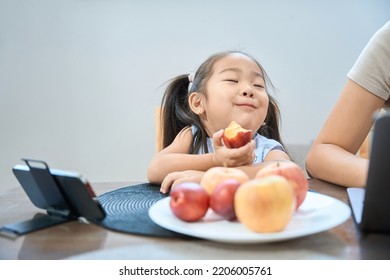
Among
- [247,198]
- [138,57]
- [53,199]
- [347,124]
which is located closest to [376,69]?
[347,124]

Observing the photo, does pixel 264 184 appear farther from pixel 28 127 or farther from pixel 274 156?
pixel 28 127

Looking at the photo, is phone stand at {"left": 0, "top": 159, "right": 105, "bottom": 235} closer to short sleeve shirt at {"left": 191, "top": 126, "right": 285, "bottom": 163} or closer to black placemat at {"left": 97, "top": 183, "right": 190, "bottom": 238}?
black placemat at {"left": 97, "top": 183, "right": 190, "bottom": 238}

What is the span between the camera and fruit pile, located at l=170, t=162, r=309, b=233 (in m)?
0.38

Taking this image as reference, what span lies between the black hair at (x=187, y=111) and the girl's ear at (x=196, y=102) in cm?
2

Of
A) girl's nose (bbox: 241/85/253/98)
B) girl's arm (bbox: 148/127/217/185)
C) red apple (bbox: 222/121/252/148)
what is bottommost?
girl's arm (bbox: 148/127/217/185)

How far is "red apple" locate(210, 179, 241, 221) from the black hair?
545 millimetres

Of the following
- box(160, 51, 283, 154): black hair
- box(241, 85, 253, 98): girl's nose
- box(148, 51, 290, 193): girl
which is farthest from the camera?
box(160, 51, 283, 154): black hair

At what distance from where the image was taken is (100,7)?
181 cm

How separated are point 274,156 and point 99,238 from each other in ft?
1.72

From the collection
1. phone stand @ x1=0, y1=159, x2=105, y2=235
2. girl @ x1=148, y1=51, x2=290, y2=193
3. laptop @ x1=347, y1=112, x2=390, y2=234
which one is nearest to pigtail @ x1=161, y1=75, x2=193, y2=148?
girl @ x1=148, y1=51, x2=290, y2=193

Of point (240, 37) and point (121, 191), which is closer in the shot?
point (121, 191)

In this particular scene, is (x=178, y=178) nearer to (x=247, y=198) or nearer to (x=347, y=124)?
(x=247, y=198)

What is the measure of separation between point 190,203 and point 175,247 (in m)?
0.05
